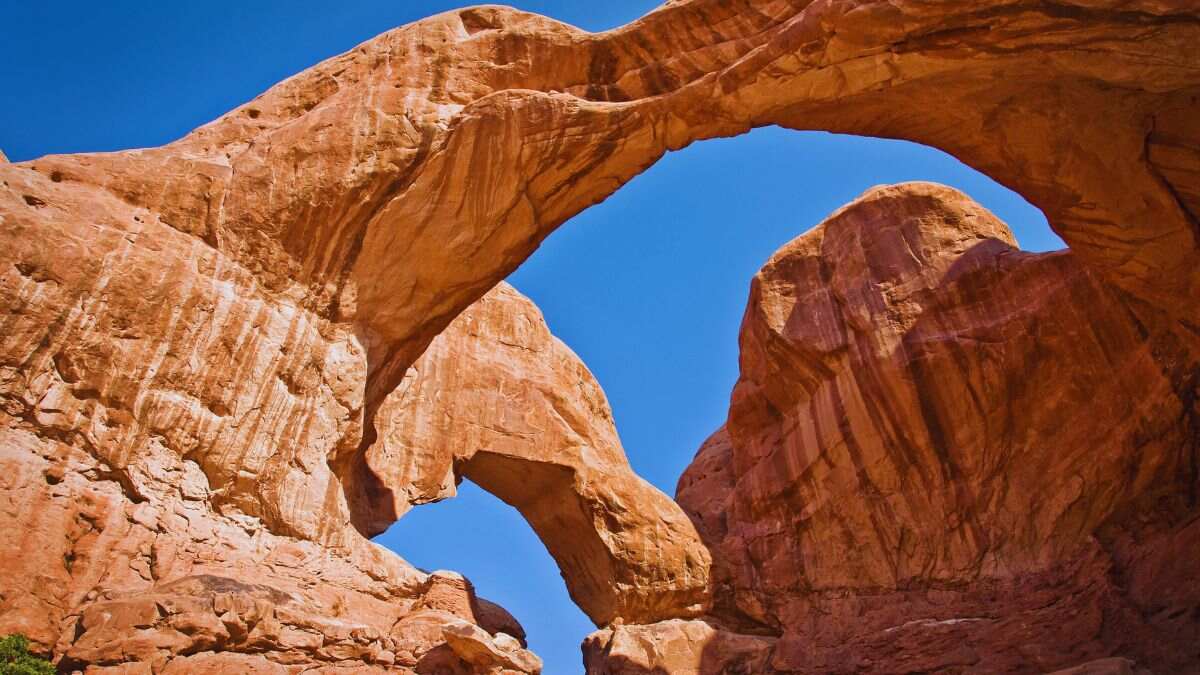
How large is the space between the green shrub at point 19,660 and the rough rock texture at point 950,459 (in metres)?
11.9

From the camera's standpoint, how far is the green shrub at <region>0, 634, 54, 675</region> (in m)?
11.7

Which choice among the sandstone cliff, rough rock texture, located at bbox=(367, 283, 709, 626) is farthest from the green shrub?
the sandstone cliff

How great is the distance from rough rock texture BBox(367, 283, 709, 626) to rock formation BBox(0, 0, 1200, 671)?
98mm

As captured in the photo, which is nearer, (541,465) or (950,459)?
(950,459)

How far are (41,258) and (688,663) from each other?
13.8 meters

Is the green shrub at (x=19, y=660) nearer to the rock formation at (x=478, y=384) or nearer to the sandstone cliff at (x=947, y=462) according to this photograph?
the rock formation at (x=478, y=384)

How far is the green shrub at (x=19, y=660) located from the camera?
38.4ft

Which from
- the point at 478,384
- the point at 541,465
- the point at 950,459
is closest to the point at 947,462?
the point at 950,459

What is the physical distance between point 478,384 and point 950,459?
35.9ft

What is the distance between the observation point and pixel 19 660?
11922 millimetres

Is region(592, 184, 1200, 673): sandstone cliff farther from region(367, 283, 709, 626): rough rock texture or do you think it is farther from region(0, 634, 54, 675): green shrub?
region(0, 634, 54, 675): green shrub

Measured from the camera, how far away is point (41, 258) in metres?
14.2

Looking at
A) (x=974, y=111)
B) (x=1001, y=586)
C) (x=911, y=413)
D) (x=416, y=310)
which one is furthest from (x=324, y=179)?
(x=1001, y=586)

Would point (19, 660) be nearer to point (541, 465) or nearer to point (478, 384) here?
point (541, 465)
